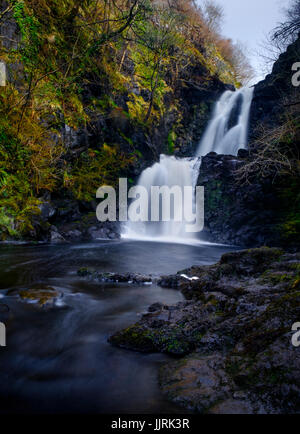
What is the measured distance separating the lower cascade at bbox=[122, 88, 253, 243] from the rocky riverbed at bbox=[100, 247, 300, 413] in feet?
33.9

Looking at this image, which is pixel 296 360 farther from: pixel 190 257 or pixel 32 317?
pixel 190 257

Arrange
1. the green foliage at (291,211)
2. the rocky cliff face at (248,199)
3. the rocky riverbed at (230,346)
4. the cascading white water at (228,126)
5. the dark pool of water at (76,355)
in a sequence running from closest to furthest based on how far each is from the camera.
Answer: the rocky riverbed at (230,346), the dark pool of water at (76,355), the green foliage at (291,211), the rocky cliff face at (248,199), the cascading white water at (228,126)

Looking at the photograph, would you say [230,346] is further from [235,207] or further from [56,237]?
[235,207]

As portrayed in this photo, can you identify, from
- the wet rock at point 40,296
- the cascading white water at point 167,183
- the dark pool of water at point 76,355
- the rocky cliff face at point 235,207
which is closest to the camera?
the dark pool of water at point 76,355

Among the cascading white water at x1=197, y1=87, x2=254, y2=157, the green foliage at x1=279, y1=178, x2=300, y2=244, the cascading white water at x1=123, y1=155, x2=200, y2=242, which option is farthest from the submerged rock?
the cascading white water at x1=197, y1=87, x2=254, y2=157

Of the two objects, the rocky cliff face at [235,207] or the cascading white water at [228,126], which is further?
the cascading white water at [228,126]

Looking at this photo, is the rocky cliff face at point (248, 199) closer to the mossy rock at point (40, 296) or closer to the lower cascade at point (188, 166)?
the lower cascade at point (188, 166)

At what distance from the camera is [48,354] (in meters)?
2.57

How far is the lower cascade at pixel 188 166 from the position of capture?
1470 cm

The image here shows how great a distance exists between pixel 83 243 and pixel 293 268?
838 cm

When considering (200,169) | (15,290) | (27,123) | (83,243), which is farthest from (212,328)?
(200,169)

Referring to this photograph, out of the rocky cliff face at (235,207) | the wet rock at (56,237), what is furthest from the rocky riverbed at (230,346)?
the rocky cliff face at (235,207)

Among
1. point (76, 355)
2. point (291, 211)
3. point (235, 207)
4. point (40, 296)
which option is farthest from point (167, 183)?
point (76, 355)
